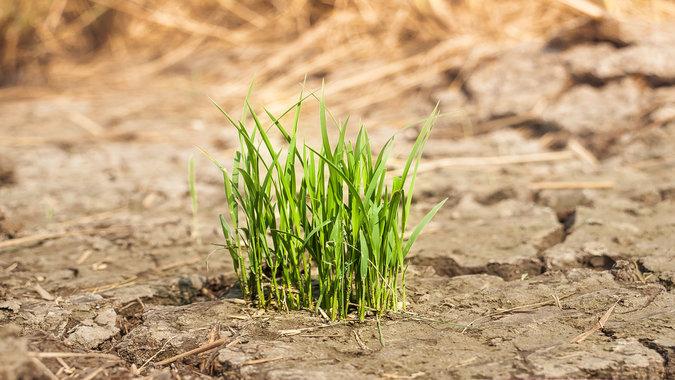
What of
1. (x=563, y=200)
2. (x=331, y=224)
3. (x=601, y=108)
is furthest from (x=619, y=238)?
(x=601, y=108)

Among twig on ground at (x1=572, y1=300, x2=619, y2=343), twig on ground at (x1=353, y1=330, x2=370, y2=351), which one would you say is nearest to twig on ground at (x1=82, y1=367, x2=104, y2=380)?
twig on ground at (x1=353, y1=330, x2=370, y2=351)

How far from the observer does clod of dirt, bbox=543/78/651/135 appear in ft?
10.7

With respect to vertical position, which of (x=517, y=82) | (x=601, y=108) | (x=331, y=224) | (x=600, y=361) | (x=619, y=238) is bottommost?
(x=600, y=361)

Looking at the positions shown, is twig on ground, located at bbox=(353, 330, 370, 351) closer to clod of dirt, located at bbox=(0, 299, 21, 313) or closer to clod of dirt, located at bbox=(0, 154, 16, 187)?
clod of dirt, located at bbox=(0, 299, 21, 313)

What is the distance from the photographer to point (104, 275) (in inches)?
83.6

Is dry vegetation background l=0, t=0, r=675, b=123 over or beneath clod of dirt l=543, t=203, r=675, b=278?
over

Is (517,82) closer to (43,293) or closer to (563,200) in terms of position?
(563,200)

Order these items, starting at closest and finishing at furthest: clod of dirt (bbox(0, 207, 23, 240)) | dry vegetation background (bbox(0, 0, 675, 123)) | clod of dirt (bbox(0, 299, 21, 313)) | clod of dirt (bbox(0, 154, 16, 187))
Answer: clod of dirt (bbox(0, 299, 21, 313)) < clod of dirt (bbox(0, 207, 23, 240)) < clod of dirt (bbox(0, 154, 16, 187)) < dry vegetation background (bbox(0, 0, 675, 123))

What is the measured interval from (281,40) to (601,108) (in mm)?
2230

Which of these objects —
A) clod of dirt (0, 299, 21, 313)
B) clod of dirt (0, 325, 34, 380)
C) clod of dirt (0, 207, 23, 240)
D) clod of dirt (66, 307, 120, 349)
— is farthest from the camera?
clod of dirt (0, 207, 23, 240)

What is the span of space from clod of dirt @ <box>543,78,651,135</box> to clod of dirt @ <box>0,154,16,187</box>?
2.21 meters

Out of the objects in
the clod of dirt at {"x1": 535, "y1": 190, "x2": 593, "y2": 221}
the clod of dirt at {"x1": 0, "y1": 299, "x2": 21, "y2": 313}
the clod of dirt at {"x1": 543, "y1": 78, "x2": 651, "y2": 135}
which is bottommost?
the clod of dirt at {"x1": 0, "y1": 299, "x2": 21, "y2": 313}

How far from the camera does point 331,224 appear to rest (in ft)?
5.50

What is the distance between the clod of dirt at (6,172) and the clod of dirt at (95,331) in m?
1.43
